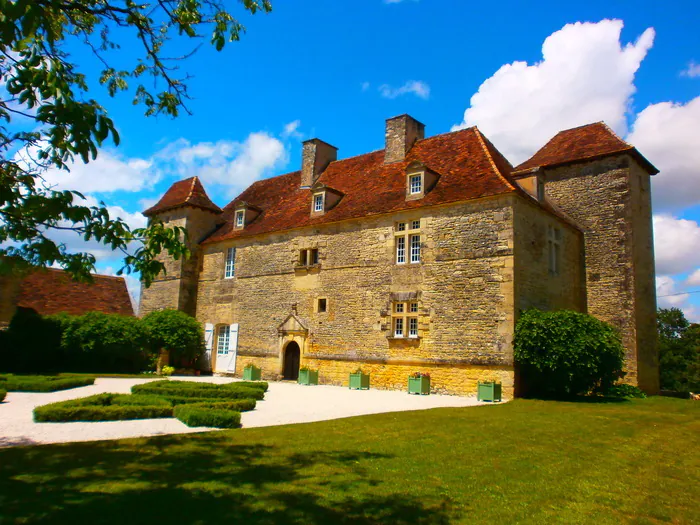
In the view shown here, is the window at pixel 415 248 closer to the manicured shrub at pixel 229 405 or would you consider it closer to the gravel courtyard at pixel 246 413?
the gravel courtyard at pixel 246 413

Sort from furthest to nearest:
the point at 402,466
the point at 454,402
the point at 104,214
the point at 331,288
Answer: the point at 331,288
the point at 454,402
the point at 402,466
the point at 104,214

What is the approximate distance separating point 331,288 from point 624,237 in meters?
11.1

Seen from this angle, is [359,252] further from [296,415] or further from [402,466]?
[402,466]

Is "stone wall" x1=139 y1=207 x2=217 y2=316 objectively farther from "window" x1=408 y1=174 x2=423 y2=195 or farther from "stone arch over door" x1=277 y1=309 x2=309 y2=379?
"window" x1=408 y1=174 x2=423 y2=195

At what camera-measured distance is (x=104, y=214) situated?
180 inches

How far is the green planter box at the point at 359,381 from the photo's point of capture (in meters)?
18.7

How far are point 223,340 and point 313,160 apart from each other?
955cm

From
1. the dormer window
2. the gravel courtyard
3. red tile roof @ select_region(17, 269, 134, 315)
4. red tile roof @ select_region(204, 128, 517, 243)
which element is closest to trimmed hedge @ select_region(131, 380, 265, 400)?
the gravel courtyard

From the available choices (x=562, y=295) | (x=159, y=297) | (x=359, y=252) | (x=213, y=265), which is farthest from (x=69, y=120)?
(x=159, y=297)

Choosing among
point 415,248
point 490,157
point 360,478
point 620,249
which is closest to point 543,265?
point 620,249

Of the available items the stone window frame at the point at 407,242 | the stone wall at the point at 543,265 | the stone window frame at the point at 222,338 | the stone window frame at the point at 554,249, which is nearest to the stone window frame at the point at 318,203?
the stone window frame at the point at 407,242

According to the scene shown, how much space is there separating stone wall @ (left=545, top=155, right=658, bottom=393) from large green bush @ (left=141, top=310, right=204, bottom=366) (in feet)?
56.0

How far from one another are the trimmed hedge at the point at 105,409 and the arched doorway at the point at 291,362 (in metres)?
11.0

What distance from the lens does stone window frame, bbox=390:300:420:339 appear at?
1856 centimetres
